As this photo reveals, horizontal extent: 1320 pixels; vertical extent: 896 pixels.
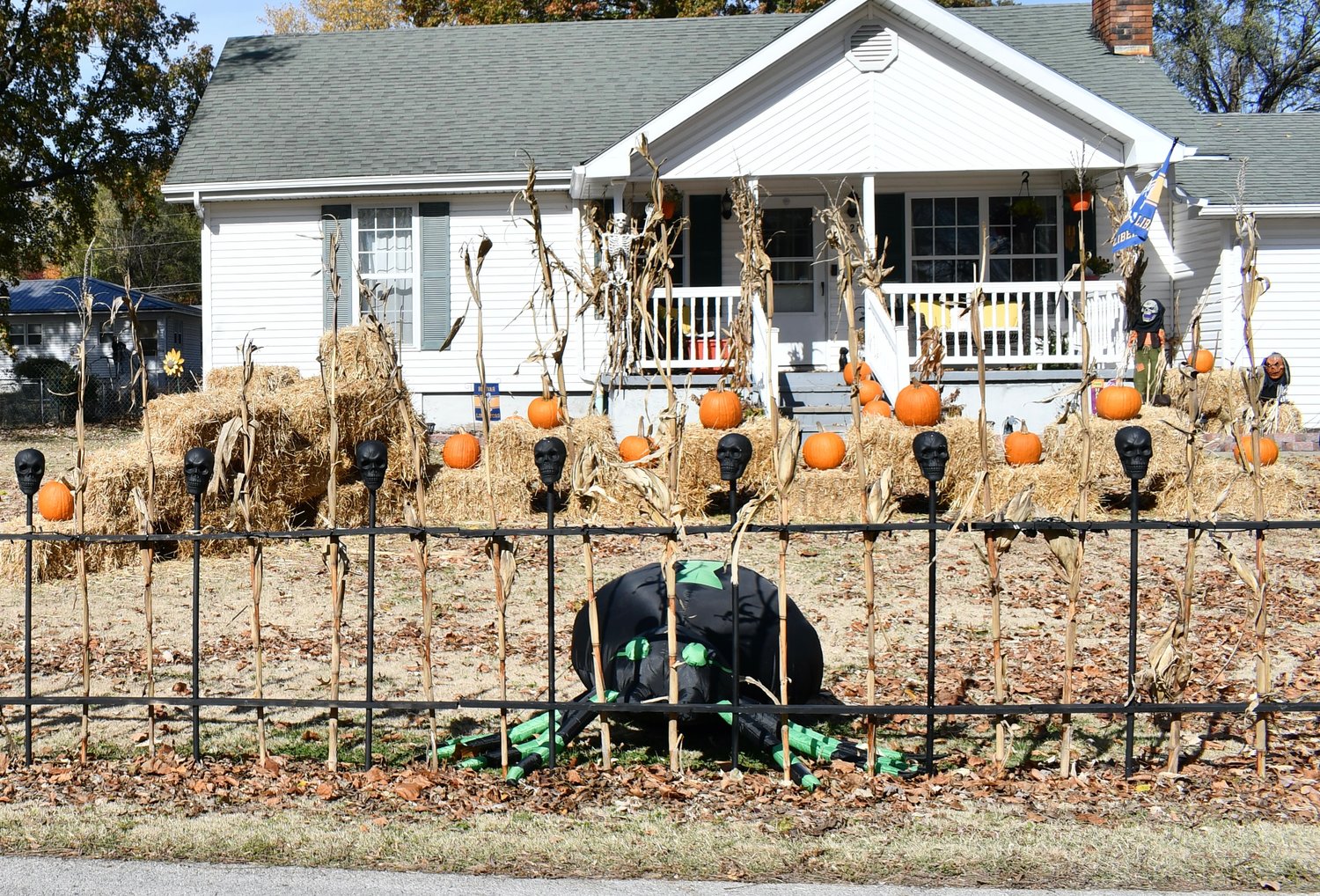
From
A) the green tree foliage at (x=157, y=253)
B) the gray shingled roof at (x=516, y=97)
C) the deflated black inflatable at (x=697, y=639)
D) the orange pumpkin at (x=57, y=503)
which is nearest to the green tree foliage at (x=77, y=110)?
the gray shingled roof at (x=516, y=97)

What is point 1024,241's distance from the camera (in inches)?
675

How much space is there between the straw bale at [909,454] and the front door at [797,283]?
18.1ft

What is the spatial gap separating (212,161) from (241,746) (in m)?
13.6

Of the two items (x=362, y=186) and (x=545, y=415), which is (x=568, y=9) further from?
(x=545, y=415)

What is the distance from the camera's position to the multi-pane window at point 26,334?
43906 mm

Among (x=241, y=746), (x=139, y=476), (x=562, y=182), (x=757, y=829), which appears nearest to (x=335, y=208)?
(x=562, y=182)

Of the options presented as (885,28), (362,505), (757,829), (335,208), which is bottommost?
(757,829)

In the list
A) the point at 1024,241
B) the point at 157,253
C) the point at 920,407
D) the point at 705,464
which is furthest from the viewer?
the point at 157,253

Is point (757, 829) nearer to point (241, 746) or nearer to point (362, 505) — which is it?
point (241, 746)

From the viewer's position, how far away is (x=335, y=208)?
16.8 m

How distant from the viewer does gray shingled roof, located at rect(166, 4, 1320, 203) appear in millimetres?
16922

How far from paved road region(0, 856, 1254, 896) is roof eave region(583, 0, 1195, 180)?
1185 cm

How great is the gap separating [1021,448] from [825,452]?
172 centimetres

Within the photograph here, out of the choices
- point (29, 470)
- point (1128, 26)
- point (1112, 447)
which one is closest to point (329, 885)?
point (29, 470)
